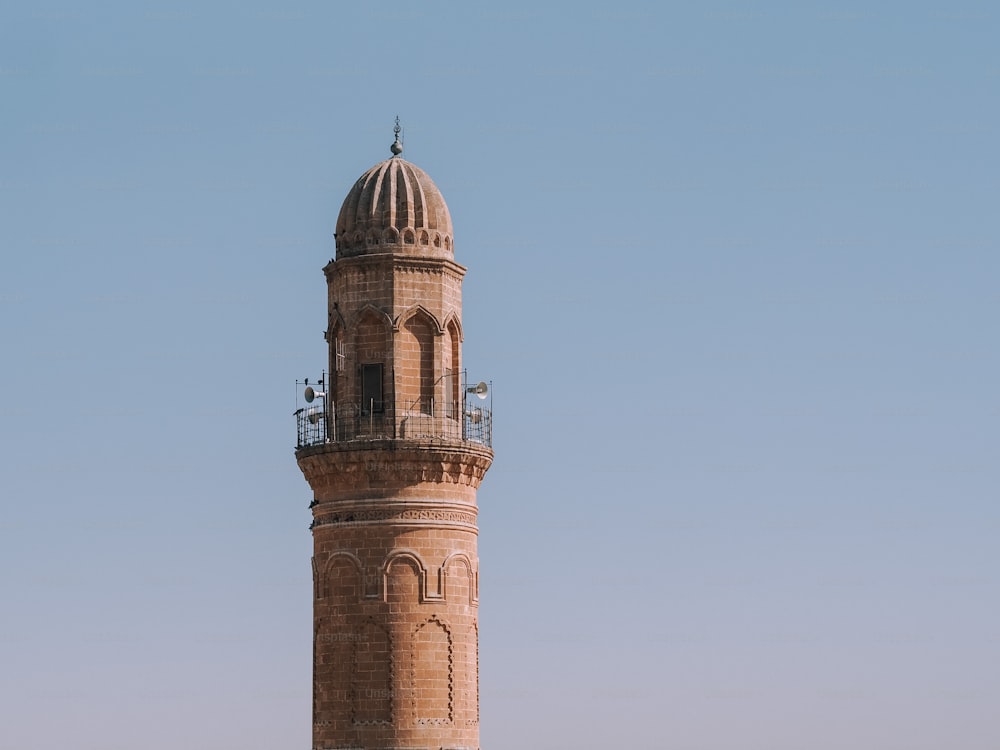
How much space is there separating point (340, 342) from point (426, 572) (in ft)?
23.7

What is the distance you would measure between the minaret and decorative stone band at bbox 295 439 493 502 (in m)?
0.04

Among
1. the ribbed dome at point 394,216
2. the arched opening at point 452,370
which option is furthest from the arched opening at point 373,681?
the ribbed dome at point 394,216

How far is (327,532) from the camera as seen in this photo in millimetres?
81875

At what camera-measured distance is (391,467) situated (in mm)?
81125

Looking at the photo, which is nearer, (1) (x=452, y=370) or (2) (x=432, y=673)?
(2) (x=432, y=673)

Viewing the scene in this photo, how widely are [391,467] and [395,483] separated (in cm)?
50

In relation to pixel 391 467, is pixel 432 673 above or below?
below

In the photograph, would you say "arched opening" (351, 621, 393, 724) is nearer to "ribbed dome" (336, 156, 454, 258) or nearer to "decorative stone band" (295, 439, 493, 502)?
"decorative stone band" (295, 439, 493, 502)

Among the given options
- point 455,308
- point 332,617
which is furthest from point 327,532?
point 455,308

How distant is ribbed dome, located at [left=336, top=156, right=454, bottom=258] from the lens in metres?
82.2

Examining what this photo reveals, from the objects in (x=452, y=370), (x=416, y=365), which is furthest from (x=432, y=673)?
(x=452, y=370)

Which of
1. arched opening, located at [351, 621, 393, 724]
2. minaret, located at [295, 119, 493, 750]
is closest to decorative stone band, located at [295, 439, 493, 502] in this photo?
minaret, located at [295, 119, 493, 750]

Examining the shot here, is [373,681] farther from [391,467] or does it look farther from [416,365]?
[416,365]

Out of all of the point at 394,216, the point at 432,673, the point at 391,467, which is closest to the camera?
the point at 432,673
